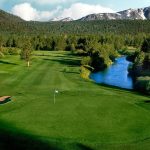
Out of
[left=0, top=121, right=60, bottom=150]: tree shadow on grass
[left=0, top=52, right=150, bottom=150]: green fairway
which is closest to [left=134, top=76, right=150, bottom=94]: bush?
[left=0, top=52, right=150, bottom=150]: green fairway

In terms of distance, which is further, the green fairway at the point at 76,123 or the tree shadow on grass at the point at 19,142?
the green fairway at the point at 76,123

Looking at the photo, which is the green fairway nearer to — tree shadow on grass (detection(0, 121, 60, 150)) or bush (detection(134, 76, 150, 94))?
tree shadow on grass (detection(0, 121, 60, 150))

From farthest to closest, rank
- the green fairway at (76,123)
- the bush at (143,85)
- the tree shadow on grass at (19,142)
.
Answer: the bush at (143,85)
the green fairway at (76,123)
the tree shadow on grass at (19,142)

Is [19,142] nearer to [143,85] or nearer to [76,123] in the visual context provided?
[76,123]

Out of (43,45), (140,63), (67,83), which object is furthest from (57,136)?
(43,45)

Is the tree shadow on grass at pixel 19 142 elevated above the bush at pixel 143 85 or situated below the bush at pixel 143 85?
above

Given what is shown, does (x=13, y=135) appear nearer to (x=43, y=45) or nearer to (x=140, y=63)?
(x=140, y=63)

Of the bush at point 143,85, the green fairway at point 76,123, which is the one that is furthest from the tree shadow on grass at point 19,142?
the bush at point 143,85

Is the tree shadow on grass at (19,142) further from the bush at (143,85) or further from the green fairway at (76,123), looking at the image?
the bush at (143,85)
